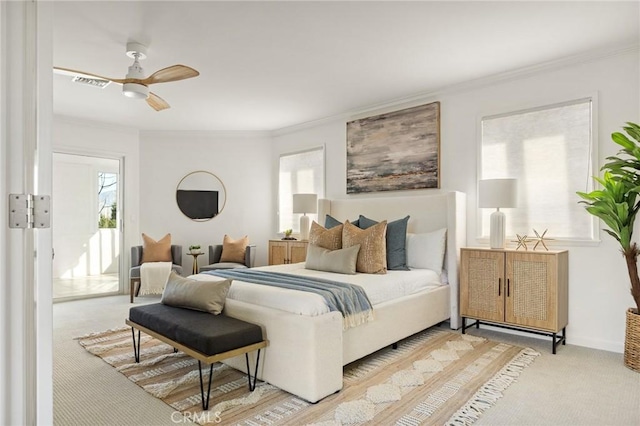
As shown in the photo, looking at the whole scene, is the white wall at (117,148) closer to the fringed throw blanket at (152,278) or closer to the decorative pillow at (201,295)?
the fringed throw blanket at (152,278)

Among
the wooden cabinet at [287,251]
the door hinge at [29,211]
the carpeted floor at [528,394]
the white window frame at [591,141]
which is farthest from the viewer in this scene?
the wooden cabinet at [287,251]

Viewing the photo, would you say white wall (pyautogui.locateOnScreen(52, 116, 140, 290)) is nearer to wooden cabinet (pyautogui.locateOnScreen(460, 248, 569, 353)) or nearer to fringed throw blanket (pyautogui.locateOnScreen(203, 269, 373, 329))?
fringed throw blanket (pyautogui.locateOnScreen(203, 269, 373, 329))

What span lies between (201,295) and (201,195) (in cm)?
400

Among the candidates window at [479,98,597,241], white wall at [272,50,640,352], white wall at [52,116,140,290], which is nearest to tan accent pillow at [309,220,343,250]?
white wall at [272,50,640,352]

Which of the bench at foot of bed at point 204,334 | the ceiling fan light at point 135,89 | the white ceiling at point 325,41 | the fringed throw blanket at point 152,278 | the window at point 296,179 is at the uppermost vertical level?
the white ceiling at point 325,41

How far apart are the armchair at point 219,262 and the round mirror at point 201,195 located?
2.28 ft

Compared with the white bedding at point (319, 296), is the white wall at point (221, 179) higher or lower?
higher

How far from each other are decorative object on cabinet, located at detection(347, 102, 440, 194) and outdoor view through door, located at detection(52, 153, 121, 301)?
12.8 feet

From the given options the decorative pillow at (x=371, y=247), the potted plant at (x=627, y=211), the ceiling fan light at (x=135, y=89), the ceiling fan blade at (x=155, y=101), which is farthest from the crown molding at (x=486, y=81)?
the ceiling fan light at (x=135, y=89)

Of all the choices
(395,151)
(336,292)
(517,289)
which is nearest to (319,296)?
(336,292)

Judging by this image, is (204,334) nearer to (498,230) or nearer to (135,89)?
(135,89)

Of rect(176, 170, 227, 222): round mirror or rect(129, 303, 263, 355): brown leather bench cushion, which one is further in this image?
rect(176, 170, 227, 222): round mirror

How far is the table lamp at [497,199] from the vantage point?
11.7 ft

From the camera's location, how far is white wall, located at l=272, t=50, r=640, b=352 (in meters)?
3.29
